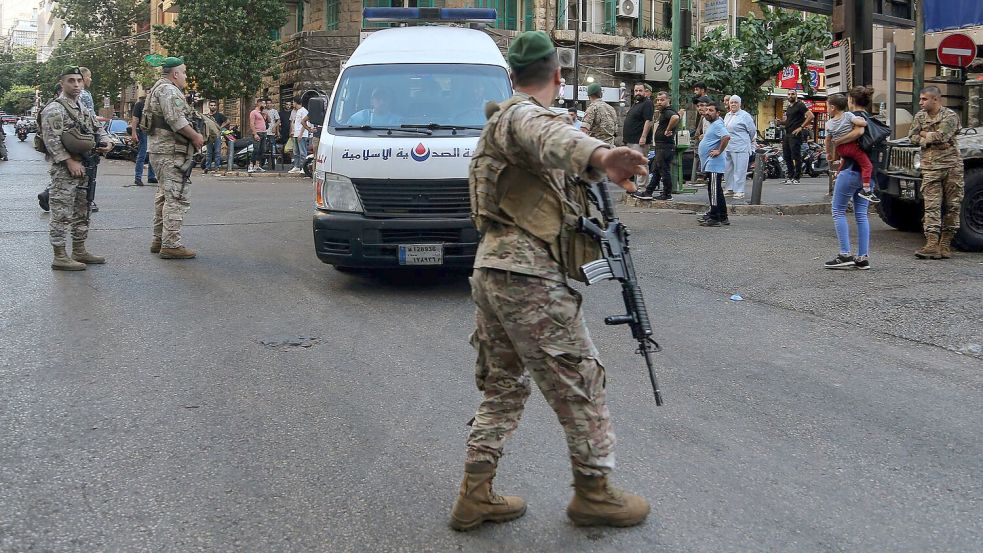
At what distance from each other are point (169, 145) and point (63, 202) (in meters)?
1.15

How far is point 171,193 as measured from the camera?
997 cm

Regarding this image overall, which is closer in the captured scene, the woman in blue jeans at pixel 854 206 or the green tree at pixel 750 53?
the woman in blue jeans at pixel 854 206

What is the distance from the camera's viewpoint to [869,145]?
9562 mm

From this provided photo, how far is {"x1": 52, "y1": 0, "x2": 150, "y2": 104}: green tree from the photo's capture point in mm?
49850

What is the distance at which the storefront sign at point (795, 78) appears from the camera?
128ft

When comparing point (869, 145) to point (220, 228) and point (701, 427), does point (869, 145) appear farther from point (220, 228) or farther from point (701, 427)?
point (220, 228)

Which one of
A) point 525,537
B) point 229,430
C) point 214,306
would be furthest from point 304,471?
point 214,306

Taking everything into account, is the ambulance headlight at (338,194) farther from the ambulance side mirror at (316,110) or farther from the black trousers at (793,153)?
the black trousers at (793,153)

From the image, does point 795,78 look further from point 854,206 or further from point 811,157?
point 854,206

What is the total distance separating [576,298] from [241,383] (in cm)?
286

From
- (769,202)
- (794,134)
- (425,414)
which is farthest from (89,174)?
(794,134)

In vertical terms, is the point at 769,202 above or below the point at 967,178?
below

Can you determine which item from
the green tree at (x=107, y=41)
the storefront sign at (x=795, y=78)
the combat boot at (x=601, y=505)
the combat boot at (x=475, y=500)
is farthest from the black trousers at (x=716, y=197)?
the green tree at (x=107, y=41)

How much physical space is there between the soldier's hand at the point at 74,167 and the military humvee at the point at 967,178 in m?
8.19
